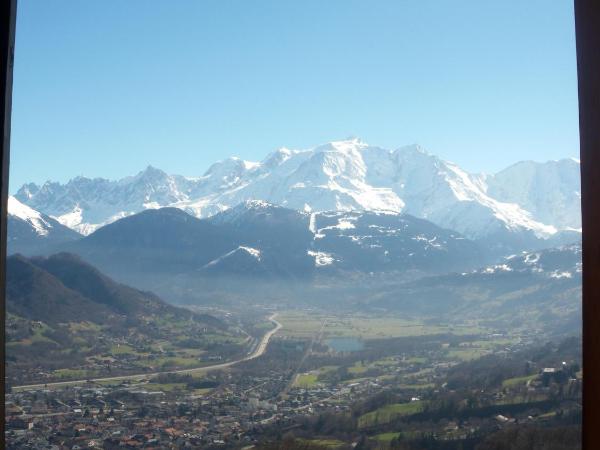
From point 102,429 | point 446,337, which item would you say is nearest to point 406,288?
point 446,337

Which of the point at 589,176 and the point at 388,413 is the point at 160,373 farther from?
the point at 589,176

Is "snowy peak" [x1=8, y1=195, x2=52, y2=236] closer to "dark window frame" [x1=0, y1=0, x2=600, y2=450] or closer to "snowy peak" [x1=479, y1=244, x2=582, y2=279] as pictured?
"snowy peak" [x1=479, y1=244, x2=582, y2=279]

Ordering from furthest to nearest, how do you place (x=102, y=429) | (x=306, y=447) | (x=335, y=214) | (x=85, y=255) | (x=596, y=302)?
(x=335, y=214) → (x=85, y=255) → (x=102, y=429) → (x=306, y=447) → (x=596, y=302)

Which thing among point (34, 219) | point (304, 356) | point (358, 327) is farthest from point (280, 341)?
point (34, 219)

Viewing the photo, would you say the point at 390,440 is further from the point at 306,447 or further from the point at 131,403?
the point at 131,403

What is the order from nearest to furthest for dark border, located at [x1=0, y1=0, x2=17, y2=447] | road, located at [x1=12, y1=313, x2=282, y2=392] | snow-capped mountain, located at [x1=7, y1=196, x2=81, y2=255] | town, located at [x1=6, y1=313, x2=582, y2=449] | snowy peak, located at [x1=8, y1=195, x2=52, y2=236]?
dark border, located at [x1=0, y1=0, x2=17, y2=447] → town, located at [x1=6, y1=313, x2=582, y2=449] → road, located at [x1=12, y1=313, x2=282, y2=392] → snow-capped mountain, located at [x1=7, y1=196, x2=81, y2=255] → snowy peak, located at [x1=8, y1=195, x2=52, y2=236]

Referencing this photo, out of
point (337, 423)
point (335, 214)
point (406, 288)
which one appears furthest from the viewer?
point (335, 214)

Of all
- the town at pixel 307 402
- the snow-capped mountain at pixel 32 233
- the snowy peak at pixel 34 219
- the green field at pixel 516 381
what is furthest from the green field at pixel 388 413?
the snowy peak at pixel 34 219

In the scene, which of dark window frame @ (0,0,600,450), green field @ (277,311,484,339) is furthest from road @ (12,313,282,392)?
dark window frame @ (0,0,600,450)

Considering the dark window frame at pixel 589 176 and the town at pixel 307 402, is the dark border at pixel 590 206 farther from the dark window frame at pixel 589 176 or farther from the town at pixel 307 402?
the town at pixel 307 402

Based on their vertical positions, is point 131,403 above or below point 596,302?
below
